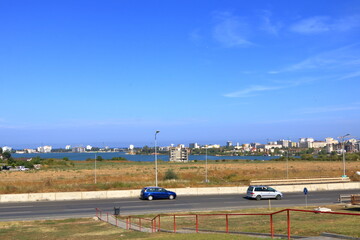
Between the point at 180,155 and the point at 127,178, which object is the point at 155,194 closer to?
the point at 127,178

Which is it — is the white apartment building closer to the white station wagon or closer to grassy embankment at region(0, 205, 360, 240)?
the white station wagon

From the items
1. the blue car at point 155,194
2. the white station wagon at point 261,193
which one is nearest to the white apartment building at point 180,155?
the blue car at point 155,194

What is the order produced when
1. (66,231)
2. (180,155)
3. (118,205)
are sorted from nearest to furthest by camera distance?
(66,231) < (118,205) < (180,155)

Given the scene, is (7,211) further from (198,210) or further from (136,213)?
(198,210)

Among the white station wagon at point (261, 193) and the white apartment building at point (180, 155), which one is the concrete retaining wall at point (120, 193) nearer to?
the white station wagon at point (261, 193)

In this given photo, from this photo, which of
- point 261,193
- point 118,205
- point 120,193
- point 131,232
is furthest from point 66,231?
point 261,193

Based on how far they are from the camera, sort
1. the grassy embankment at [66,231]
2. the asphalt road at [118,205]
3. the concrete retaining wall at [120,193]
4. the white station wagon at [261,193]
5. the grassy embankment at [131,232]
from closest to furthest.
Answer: the grassy embankment at [131,232], the grassy embankment at [66,231], the asphalt road at [118,205], the white station wagon at [261,193], the concrete retaining wall at [120,193]

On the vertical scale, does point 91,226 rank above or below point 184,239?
below

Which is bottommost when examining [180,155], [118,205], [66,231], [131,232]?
[118,205]

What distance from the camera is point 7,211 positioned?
33.4 m

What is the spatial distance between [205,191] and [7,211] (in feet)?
70.2

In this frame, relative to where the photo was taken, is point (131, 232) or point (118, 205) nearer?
point (131, 232)

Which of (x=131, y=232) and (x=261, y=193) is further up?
(x=131, y=232)

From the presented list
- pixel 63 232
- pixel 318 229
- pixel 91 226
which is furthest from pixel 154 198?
pixel 318 229
